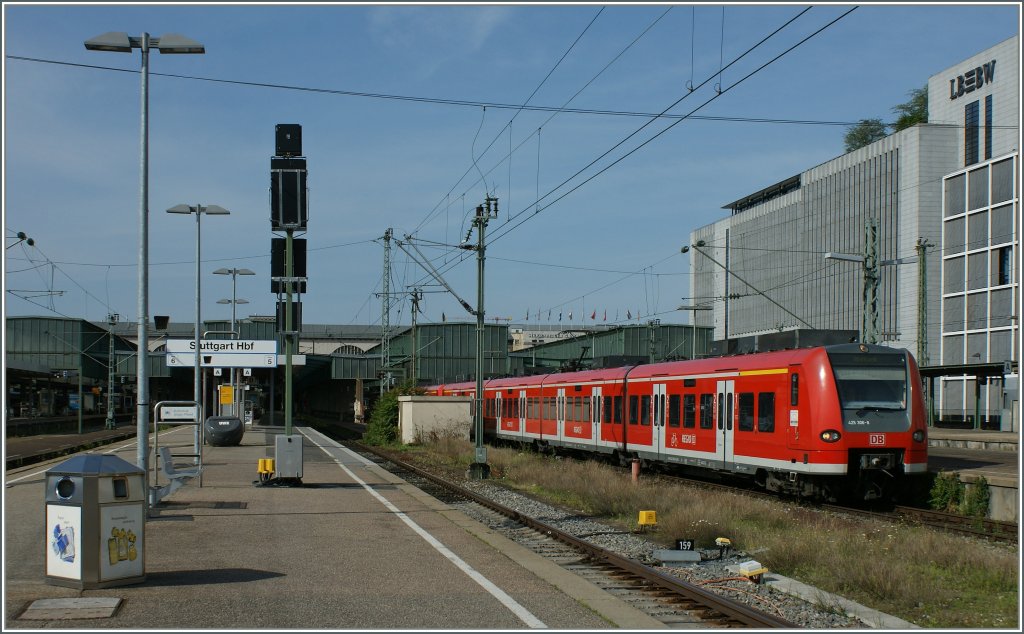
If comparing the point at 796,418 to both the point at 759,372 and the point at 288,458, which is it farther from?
the point at 288,458

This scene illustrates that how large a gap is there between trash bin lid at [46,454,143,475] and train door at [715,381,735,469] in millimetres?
13373

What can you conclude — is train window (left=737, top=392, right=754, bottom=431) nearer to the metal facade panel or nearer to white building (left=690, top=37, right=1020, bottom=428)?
white building (left=690, top=37, right=1020, bottom=428)

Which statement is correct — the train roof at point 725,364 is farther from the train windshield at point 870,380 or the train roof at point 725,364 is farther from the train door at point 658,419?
the train door at point 658,419

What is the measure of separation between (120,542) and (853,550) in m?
7.96

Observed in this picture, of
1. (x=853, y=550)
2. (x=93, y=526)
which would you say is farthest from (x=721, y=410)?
(x=93, y=526)

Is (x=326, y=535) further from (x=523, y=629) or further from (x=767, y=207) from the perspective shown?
(x=767, y=207)

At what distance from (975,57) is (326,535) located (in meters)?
63.7

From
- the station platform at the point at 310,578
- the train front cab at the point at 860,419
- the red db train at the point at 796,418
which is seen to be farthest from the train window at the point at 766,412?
the station platform at the point at 310,578

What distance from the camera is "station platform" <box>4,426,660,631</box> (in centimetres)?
850

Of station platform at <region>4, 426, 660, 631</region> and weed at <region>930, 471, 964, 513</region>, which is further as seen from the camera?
weed at <region>930, 471, 964, 513</region>

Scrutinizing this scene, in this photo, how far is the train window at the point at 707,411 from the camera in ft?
71.5

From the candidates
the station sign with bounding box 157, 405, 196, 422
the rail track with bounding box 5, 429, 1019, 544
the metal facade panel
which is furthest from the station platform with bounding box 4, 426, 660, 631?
the metal facade panel

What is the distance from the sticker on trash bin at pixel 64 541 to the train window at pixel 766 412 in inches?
506

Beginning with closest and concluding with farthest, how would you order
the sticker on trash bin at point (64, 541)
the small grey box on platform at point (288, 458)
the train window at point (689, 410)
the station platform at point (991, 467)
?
the sticker on trash bin at point (64, 541) < the station platform at point (991, 467) < the small grey box on platform at point (288, 458) < the train window at point (689, 410)
